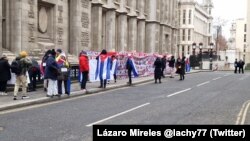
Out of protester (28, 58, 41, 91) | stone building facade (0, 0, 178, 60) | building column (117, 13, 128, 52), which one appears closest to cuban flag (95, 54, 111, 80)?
stone building facade (0, 0, 178, 60)

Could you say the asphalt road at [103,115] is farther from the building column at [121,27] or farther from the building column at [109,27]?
the building column at [121,27]

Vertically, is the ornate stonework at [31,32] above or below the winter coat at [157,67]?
above

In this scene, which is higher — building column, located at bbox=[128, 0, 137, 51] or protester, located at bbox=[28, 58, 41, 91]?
building column, located at bbox=[128, 0, 137, 51]

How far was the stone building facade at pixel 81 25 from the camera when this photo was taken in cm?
2144

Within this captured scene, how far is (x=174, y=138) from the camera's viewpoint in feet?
21.0

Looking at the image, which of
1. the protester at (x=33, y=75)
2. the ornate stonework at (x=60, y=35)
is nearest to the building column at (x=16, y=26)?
the protester at (x=33, y=75)

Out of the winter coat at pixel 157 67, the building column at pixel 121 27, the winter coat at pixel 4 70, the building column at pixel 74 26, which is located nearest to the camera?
the winter coat at pixel 4 70

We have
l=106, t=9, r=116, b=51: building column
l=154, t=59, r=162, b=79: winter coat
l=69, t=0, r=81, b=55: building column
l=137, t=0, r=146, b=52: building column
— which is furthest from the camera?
l=137, t=0, r=146, b=52: building column

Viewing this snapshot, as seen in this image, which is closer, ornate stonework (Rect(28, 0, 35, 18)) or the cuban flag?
ornate stonework (Rect(28, 0, 35, 18))

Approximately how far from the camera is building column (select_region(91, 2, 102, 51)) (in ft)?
103

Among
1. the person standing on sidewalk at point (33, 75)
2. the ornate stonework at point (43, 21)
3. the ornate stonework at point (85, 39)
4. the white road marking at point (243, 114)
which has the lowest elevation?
the white road marking at point (243, 114)

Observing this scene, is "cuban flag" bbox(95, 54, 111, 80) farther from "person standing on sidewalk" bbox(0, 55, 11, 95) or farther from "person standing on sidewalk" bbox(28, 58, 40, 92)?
"person standing on sidewalk" bbox(0, 55, 11, 95)

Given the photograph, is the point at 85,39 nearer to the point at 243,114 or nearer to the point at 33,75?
the point at 33,75

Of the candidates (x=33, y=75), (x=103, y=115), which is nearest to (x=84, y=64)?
(x=33, y=75)
